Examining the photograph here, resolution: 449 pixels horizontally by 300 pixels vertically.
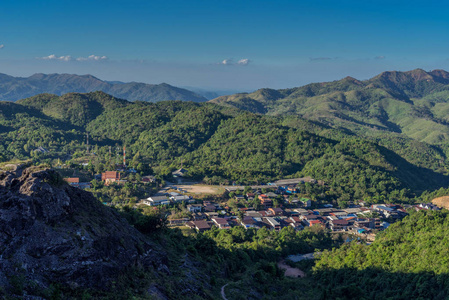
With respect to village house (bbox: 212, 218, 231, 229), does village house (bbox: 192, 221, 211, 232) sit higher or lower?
higher

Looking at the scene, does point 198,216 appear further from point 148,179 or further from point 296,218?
point 148,179

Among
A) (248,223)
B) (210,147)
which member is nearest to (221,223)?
(248,223)

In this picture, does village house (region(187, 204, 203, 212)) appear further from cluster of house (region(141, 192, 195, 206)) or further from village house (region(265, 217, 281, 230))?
village house (region(265, 217, 281, 230))

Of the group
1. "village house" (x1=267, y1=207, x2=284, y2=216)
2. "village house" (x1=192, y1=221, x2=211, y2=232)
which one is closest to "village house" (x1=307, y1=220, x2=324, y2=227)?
"village house" (x1=267, y1=207, x2=284, y2=216)

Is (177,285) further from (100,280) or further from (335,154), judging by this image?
(335,154)

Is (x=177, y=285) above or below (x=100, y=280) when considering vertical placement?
below

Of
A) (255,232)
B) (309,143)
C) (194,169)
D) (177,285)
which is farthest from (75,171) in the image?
(309,143)
